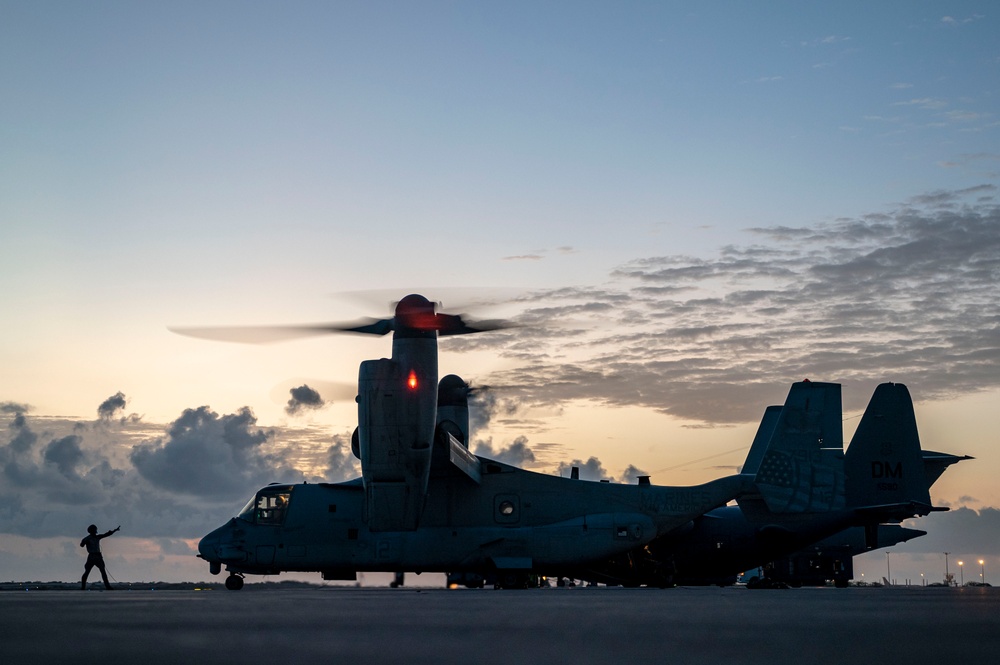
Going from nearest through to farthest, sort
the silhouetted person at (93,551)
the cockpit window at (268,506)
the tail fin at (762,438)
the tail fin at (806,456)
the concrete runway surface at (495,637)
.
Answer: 1. the concrete runway surface at (495,637)
2. the silhouetted person at (93,551)
3. the cockpit window at (268,506)
4. the tail fin at (806,456)
5. the tail fin at (762,438)

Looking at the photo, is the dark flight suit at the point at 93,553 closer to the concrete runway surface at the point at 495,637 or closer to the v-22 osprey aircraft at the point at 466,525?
the v-22 osprey aircraft at the point at 466,525

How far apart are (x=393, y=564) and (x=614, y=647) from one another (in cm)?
2478

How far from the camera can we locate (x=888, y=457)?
37.1 m

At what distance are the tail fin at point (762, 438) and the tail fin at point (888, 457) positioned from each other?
7.88 metres

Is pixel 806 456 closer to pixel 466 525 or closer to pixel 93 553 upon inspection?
pixel 466 525

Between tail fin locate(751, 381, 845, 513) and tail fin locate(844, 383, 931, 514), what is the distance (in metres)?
2.57

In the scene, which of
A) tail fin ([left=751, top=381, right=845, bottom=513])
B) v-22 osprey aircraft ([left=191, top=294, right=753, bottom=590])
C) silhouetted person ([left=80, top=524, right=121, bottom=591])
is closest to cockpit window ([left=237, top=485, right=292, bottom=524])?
v-22 osprey aircraft ([left=191, top=294, right=753, bottom=590])

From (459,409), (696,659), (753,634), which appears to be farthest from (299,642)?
(459,409)

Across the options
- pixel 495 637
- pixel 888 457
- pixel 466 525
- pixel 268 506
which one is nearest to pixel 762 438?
pixel 888 457

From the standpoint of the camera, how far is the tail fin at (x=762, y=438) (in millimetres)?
45500

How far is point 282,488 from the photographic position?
32.3m

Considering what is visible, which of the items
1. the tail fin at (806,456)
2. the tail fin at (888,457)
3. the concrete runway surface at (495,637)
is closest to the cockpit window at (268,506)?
the tail fin at (806,456)

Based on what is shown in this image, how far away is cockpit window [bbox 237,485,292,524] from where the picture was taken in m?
31.9

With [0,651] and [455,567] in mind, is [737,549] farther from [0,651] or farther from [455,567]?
[0,651]
